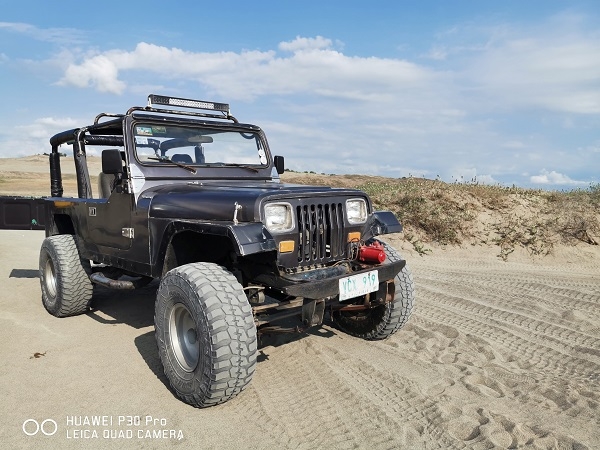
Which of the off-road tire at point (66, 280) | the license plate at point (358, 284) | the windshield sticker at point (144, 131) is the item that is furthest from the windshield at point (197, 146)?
the license plate at point (358, 284)

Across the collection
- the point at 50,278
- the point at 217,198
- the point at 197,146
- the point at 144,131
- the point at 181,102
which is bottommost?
the point at 50,278

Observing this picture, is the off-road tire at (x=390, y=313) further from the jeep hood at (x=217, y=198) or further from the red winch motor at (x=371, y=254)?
the jeep hood at (x=217, y=198)

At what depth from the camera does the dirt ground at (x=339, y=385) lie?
309 centimetres

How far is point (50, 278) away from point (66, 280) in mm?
610

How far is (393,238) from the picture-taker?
1026 centimetres

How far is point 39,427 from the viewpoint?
323cm

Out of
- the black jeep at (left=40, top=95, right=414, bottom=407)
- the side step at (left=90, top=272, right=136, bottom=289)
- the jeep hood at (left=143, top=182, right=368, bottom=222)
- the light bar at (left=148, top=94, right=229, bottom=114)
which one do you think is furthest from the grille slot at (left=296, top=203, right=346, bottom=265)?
the light bar at (left=148, top=94, right=229, bottom=114)

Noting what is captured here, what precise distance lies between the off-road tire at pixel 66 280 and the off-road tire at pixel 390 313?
118 inches

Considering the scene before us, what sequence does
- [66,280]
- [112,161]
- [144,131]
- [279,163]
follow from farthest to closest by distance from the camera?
1. [279,163]
2. [66,280]
3. [144,131]
4. [112,161]

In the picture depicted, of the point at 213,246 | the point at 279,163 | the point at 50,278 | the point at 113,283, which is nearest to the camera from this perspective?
the point at 213,246

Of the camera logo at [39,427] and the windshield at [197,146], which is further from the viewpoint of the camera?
the windshield at [197,146]

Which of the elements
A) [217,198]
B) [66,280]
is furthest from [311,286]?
[66,280]

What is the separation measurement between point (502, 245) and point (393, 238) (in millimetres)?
2121

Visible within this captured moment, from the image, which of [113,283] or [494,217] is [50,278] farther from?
[494,217]
